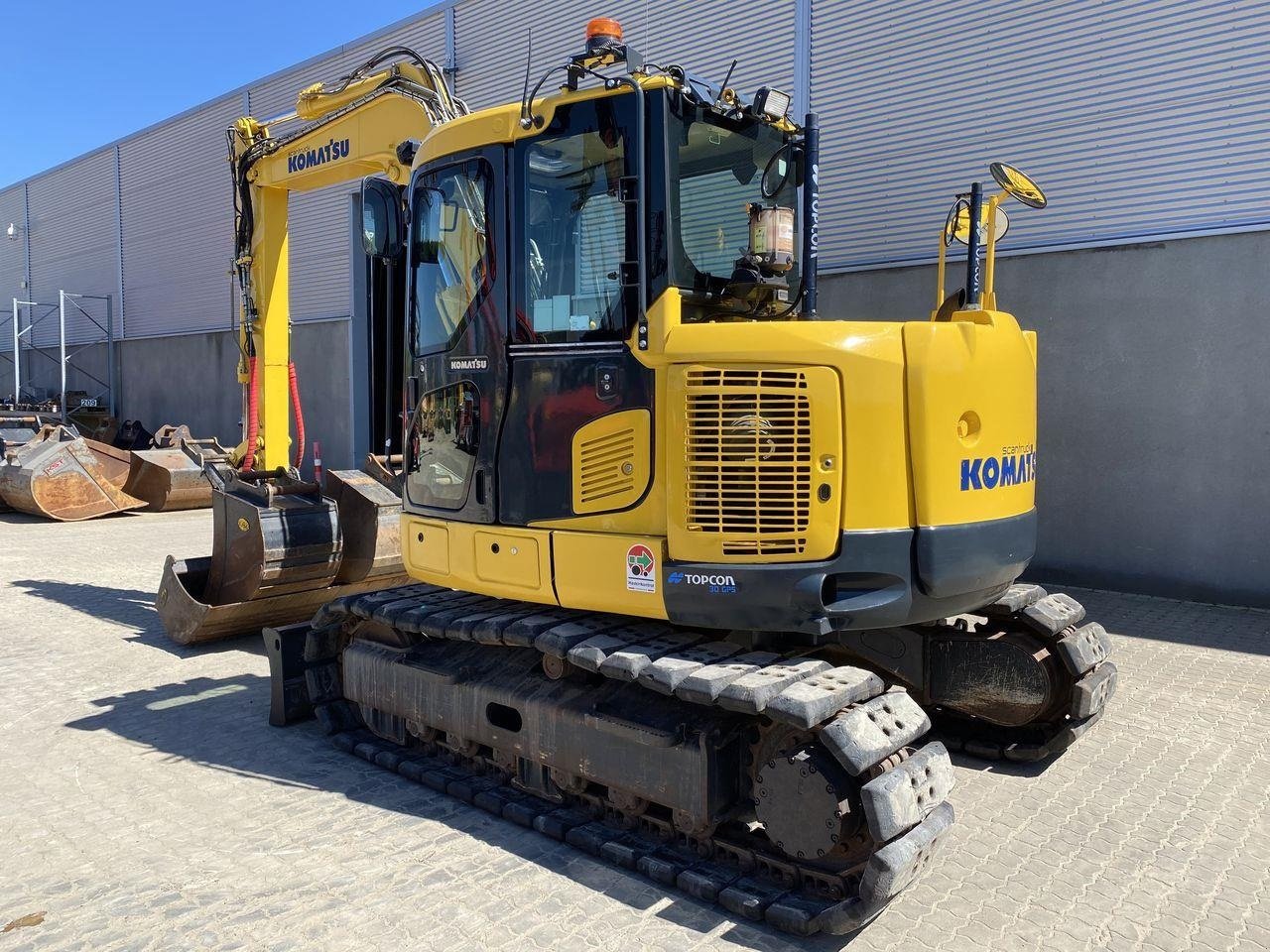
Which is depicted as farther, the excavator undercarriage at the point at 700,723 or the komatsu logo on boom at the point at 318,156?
the komatsu logo on boom at the point at 318,156

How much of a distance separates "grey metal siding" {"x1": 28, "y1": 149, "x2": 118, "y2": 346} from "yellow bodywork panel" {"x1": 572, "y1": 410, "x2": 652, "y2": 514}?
2512 centimetres

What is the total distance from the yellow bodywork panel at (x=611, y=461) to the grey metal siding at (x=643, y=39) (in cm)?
821

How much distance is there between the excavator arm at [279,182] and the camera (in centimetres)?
681

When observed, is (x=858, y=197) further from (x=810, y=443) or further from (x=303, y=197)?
(x=303, y=197)

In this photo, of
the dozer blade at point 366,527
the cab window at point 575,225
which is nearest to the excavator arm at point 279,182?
the dozer blade at point 366,527

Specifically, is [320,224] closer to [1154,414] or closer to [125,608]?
[125,608]

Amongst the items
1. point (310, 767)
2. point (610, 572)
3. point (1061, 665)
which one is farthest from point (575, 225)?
point (1061, 665)

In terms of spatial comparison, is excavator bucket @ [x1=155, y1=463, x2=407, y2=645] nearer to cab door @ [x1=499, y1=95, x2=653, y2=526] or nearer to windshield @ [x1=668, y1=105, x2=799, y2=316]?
cab door @ [x1=499, y1=95, x2=653, y2=526]

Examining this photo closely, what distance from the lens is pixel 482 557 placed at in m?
4.54

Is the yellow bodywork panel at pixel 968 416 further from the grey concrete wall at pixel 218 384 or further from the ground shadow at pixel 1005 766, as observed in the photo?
the grey concrete wall at pixel 218 384

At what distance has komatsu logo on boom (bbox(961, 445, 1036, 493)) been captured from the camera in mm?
3885

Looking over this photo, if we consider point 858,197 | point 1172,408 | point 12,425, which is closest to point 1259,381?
point 1172,408

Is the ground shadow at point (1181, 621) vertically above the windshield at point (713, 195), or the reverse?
the windshield at point (713, 195)

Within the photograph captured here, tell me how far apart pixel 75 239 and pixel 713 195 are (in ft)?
92.5
